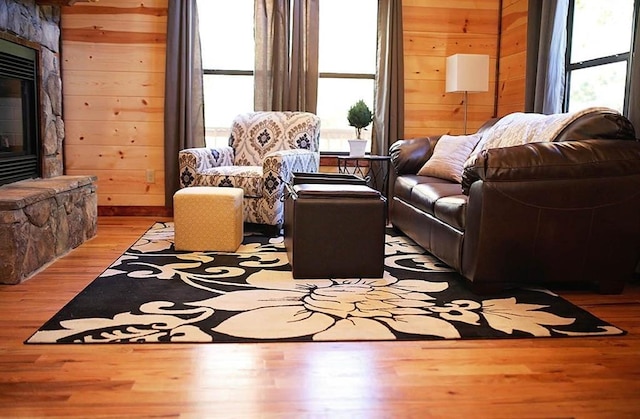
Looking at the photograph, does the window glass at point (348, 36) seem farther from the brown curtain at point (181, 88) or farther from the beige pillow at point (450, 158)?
the beige pillow at point (450, 158)

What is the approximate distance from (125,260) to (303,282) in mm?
1117

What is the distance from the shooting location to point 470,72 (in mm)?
4918

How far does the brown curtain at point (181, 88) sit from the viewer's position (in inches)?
197

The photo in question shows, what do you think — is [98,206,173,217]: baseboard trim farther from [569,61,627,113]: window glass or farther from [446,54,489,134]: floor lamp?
[569,61,627,113]: window glass

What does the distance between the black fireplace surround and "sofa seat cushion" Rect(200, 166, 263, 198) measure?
1.14 metres

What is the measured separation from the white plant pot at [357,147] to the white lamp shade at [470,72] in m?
0.85

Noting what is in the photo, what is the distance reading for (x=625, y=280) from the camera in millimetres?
2973

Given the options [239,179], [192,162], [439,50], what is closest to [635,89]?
[439,50]

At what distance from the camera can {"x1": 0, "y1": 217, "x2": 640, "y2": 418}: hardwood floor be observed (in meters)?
1.74

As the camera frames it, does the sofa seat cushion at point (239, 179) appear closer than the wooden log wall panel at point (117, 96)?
Yes

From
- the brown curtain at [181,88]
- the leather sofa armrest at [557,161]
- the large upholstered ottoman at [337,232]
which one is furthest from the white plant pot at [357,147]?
the leather sofa armrest at [557,161]

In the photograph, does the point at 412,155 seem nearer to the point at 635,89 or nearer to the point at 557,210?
the point at 635,89

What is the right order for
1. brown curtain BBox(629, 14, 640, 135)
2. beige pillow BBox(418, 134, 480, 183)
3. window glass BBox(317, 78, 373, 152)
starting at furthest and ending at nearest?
1. window glass BBox(317, 78, 373, 152)
2. beige pillow BBox(418, 134, 480, 183)
3. brown curtain BBox(629, 14, 640, 135)

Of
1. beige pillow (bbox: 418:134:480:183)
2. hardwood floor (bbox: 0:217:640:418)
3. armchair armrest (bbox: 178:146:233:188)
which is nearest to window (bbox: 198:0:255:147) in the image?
armchair armrest (bbox: 178:146:233:188)
